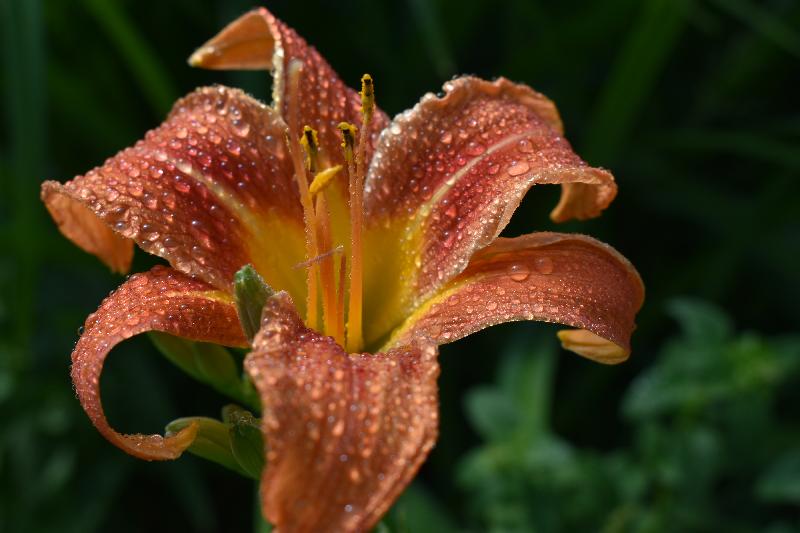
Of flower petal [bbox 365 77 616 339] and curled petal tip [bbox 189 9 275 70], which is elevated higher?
curled petal tip [bbox 189 9 275 70]

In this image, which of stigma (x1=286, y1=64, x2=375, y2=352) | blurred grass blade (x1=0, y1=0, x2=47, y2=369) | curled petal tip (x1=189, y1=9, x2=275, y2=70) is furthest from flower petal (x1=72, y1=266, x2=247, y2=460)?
blurred grass blade (x1=0, y1=0, x2=47, y2=369)

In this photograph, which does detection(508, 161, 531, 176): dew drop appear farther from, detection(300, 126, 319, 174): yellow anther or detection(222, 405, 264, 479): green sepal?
detection(222, 405, 264, 479): green sepal

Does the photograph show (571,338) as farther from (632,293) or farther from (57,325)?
(57,325)

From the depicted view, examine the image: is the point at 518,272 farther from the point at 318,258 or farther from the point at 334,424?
the point at 334,424

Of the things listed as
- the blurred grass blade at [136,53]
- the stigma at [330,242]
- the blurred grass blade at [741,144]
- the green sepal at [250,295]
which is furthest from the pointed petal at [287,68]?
the blurred grass blade at [741,144]

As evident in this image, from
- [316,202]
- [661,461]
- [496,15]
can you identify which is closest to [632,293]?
[316,202]

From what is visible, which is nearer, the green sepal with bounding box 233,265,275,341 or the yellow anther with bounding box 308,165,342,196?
the green sepal with bounding box 233,265,275,341

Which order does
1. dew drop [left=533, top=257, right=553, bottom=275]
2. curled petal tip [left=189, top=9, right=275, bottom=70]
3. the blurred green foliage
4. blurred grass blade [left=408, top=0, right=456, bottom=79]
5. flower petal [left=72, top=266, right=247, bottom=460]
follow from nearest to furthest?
flower petal [left=72, top=266, right=247, bottom=460] → dew drop [left=533, top=257, right=553, bottom=275] → curled petal tip [left=189, top=9, right=275, bottom=70] → the blurred green foliage → blurred grass blade [left=408, top=0, right=456, bottom=79]

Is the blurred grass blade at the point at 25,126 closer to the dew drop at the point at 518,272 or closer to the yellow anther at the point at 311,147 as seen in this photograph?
the yellow anther at the point at 311,147
